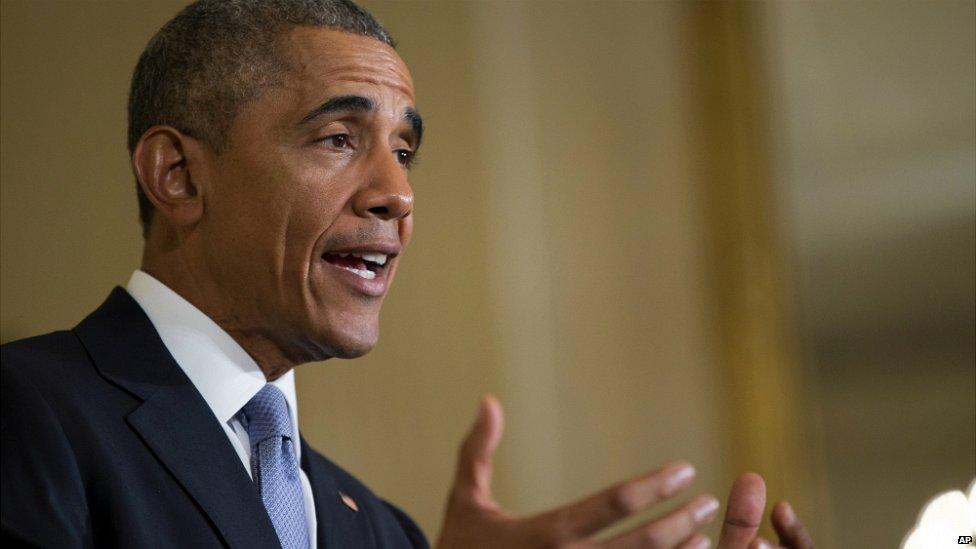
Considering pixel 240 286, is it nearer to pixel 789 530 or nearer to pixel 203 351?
pixel 203 351

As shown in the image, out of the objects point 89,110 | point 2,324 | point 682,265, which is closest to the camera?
point 2,324

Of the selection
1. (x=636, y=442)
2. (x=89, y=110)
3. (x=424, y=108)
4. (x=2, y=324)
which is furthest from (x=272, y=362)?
(x=636, y=442)

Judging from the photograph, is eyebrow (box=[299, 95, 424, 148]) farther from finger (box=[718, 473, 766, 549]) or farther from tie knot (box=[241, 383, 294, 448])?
finger (box=[718, 473, 766, 549])

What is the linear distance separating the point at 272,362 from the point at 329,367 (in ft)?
4.23

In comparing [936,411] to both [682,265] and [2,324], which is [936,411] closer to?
[682,265]

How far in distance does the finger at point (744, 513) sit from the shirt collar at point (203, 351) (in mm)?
715

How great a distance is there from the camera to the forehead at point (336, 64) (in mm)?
1735

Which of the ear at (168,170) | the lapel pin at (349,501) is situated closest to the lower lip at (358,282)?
the ear at (168,170)

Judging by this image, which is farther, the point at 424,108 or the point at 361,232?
the point at 424,108

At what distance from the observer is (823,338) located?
3891 mm

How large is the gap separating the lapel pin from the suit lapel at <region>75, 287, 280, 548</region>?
0.36 meters

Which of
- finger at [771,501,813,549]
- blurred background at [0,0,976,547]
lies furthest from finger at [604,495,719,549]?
blurred background at [0,0,976,547]

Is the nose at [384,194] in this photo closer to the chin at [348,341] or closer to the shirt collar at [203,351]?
the chin at [348,341]

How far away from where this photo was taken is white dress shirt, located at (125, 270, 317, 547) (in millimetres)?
1604
